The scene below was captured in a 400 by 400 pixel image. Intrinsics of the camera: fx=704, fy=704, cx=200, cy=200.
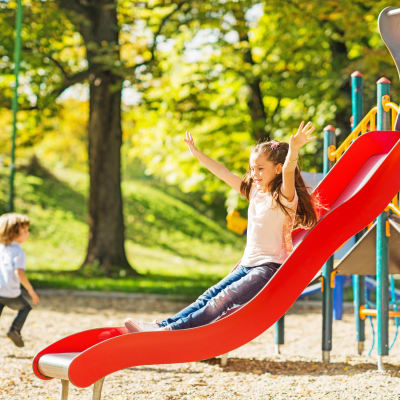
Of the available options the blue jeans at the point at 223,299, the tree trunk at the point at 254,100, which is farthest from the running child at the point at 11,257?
the tree trunk at the point at 254,100

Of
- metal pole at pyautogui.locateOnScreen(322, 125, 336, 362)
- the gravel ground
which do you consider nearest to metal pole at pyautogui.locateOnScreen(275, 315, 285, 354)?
the gravel ground

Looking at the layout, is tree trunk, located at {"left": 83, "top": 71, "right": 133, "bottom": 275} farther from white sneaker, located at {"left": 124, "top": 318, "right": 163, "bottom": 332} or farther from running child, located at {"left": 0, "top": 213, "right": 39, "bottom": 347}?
white sneaker, located at {"left": 124, "top": 318, "right": 163, "bottom": 332}

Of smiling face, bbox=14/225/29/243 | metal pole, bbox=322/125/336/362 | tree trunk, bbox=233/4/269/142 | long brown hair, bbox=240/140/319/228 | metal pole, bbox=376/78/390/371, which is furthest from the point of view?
tree trunk, bbox=233/4/269/142

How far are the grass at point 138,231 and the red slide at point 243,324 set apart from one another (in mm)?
11010

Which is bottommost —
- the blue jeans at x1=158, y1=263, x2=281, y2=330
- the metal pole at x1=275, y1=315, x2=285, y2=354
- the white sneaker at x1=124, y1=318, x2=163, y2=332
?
the metal pole at x1=275, y1=315, x2=285, y2=354

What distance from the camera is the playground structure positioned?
13.3 feet

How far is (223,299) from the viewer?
178 inches

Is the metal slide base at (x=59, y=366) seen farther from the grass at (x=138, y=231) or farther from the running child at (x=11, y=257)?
the grass at (x=138, y=231)

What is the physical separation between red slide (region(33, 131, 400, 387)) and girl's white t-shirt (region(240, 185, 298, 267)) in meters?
0.15

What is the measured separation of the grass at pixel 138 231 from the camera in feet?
67.0

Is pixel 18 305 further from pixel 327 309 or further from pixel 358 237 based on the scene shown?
pixel 358 237

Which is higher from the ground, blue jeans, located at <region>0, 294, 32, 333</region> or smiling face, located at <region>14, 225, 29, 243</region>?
smiling face, located at <region>14, 225, 29, 243</region>

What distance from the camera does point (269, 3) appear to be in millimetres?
15281

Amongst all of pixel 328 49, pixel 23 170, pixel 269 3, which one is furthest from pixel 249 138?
pixel 23 170
